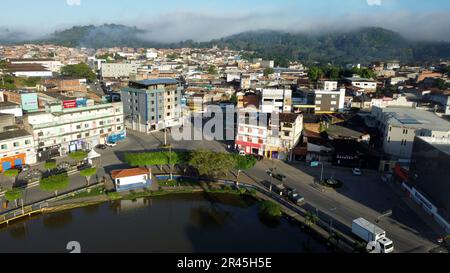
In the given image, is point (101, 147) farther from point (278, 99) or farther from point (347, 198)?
point (347, 198)

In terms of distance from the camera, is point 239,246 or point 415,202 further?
point 415,202

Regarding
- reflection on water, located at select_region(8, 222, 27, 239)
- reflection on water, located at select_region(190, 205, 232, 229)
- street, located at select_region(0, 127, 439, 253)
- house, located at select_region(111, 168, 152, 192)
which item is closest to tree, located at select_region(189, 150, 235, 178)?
reflection on water, located at select_region(190, 205, 232, 229)

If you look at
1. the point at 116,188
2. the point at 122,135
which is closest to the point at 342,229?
the point at 116,188

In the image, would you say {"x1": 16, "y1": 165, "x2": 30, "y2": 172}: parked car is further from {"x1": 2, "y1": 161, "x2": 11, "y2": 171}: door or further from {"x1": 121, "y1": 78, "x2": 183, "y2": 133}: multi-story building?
{"x1": 121, "y1": 78, "x2": 183, "y2": 133}: multi-story building

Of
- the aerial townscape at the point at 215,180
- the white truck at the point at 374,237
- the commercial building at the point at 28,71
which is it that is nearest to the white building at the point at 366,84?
the aerial townscape at the point at 215,180

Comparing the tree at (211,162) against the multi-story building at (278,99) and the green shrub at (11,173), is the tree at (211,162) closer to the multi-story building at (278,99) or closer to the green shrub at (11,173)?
the green shrub at (11,173)

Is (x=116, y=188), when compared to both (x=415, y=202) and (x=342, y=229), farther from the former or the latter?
(x=415, y=202)
